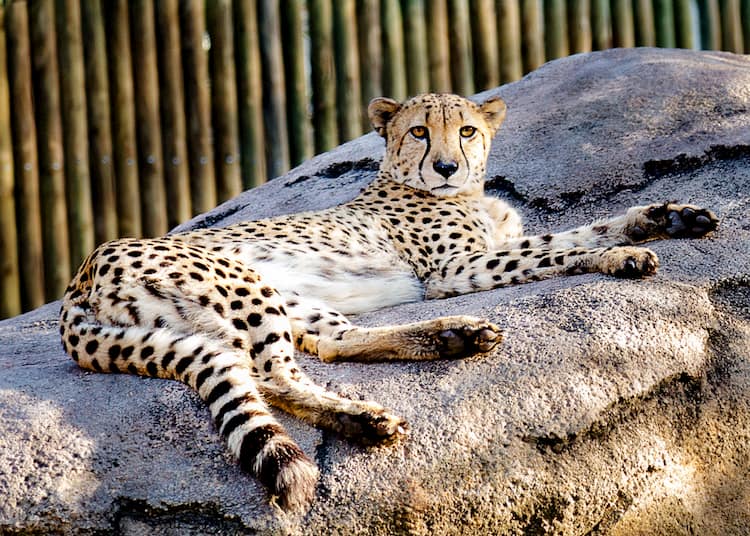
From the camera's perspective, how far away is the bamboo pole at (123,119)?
6.33m

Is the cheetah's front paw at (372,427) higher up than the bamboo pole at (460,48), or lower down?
lower down

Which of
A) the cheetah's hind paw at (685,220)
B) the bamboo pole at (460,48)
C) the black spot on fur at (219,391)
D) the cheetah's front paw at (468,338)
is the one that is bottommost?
the black spot on fur at (219,391)

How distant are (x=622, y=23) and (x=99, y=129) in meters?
3.24

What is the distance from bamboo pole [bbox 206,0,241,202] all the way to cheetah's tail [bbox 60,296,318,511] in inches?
127

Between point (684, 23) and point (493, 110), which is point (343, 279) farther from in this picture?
A: point (684, 23)

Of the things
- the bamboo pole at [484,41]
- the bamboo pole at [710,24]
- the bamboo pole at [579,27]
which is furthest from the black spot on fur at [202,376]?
the bamboo pole at [710,24]

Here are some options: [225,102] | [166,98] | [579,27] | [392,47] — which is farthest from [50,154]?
[579,27]

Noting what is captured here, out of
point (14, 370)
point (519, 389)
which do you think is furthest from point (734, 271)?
point (14, 370)

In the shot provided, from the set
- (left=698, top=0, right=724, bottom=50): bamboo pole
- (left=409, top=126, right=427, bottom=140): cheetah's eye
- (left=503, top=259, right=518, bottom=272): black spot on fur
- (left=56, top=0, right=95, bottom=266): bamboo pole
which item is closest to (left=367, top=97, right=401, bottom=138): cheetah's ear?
(left=409, top=126, right=427, bottom=140): cheetah's eye

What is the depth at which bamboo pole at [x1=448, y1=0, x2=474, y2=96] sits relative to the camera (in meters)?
6.69

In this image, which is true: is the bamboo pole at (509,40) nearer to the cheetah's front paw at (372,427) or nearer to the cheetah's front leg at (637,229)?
the cheetah's front leg at (637,229)

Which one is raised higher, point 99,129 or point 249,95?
point 249,95

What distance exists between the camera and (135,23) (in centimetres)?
636

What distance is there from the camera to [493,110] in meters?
4.55
